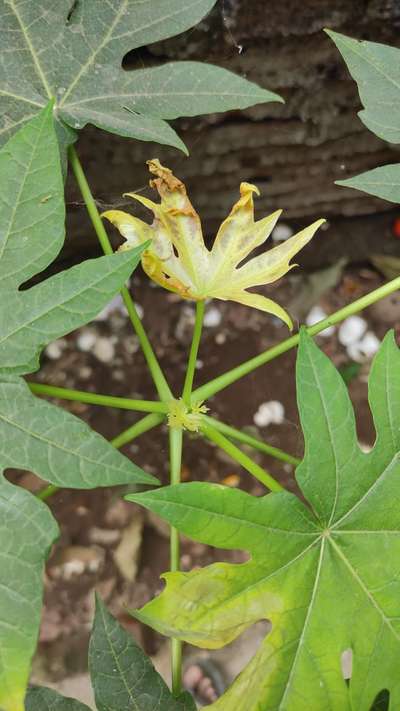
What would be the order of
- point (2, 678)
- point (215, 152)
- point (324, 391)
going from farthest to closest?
1. point (215, 152)
2. point (324, 391)
3. point (2, 678)

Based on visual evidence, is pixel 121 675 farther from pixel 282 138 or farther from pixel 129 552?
pixel 282 138

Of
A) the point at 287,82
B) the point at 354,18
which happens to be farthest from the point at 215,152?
the point at 354,18

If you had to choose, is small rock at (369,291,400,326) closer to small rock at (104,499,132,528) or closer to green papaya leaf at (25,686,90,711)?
small rock at (104,499,132,528)

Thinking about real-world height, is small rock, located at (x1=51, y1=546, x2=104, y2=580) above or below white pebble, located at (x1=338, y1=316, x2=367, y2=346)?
below

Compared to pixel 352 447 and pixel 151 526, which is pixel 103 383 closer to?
pixel 151 526

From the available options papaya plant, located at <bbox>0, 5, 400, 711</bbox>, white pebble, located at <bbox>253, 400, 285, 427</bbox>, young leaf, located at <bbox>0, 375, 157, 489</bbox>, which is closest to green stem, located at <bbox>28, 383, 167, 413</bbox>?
papaya plant, located at <bbox>0, 5, 400, 711</bbox>
